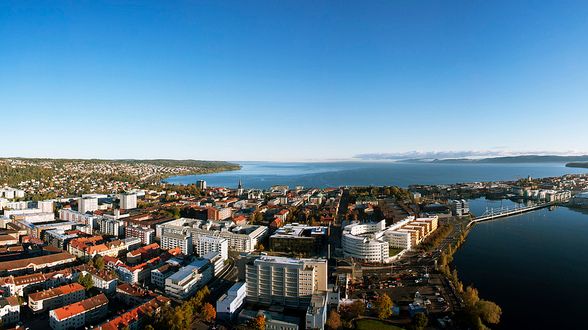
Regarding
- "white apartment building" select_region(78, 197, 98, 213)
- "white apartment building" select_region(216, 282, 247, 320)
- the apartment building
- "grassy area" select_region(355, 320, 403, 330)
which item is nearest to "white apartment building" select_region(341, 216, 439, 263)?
"grassy area" select_region(355, 320, 403, 330)

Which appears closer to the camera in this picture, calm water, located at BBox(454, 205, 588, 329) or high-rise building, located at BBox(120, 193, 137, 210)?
calm water, located at BBox(454, 205, 588, 329)

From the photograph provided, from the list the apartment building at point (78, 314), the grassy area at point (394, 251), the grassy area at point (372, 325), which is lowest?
the grassy area at point (372, 325)

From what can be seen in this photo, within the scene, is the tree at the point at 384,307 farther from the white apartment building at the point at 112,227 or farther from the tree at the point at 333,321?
the white apartment building at the point at 112,227

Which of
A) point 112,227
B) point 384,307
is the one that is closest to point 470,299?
point 384,307

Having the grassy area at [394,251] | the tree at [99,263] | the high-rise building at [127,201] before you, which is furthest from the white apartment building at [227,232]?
the high-rise building at [127,201]

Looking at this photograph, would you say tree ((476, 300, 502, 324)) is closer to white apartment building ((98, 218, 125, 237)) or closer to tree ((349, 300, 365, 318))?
tree ((349, 300, 365, 318))

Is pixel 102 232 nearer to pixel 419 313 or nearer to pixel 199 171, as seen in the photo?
pixel 419 313

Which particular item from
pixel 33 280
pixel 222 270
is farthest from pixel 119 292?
pixel 222 270
